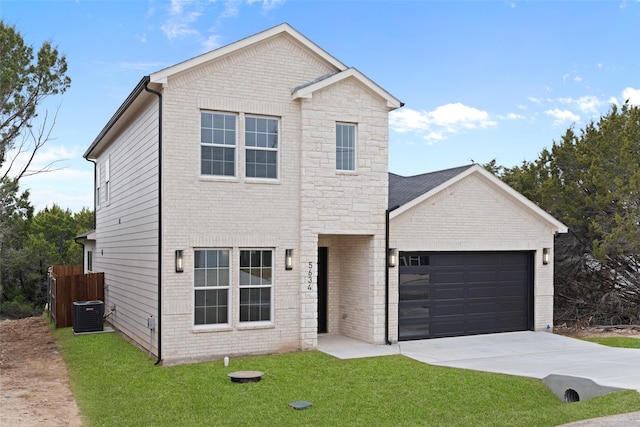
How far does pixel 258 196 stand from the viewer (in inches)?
518

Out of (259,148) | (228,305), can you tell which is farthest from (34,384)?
(259,148)

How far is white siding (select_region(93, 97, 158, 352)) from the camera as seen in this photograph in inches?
518

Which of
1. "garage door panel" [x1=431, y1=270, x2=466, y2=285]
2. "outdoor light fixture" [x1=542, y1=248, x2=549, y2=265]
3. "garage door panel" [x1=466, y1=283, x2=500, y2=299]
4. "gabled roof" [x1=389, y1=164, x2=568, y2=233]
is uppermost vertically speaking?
"gabled roof" [x1=389, y1=164, x2=568, y2=233]

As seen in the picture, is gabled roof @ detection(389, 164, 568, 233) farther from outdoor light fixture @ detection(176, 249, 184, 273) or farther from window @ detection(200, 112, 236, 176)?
outdoor light fixture @ detection(176, 249, 184, 273)

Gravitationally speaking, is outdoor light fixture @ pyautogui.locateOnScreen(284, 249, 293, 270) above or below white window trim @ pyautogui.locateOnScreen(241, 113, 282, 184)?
below

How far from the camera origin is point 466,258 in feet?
52.0

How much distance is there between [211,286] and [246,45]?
211 inches

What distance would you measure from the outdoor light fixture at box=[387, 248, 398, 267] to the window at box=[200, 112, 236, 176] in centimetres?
430

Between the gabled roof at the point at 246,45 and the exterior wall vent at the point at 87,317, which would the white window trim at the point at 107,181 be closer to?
the exterior wall vent at the point at 87,317

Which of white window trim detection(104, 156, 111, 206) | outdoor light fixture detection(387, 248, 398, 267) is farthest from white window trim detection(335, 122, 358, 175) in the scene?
white window trim detection(104, 156, 111, 206)

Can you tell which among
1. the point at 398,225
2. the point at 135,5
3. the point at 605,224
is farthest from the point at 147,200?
the point at 605,224

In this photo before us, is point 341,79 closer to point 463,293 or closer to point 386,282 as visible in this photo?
point 386,282

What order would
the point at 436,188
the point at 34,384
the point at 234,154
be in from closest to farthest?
the point at 34,384
the point at 234,154
the point at 436,188

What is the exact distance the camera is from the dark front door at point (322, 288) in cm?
1555
